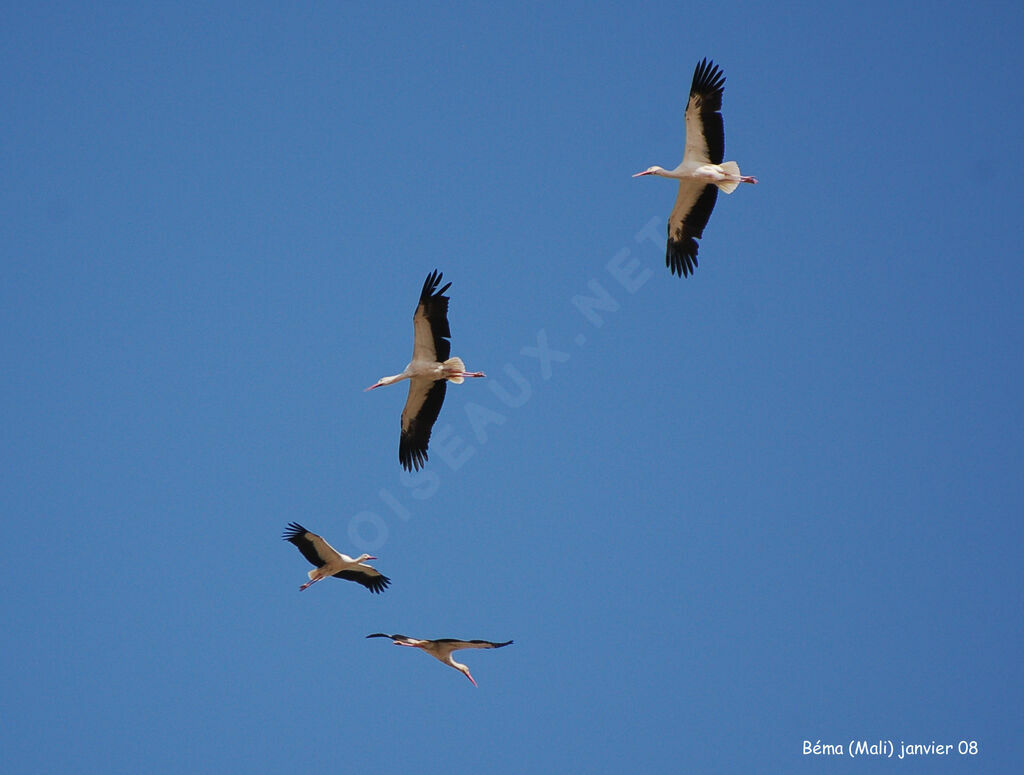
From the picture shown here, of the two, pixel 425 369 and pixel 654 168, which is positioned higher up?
pixel 654 168

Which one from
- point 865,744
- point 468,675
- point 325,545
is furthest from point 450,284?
point 865,744

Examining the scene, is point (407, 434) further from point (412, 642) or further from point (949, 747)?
point (949, 747)

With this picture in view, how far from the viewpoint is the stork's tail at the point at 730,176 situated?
1941cm

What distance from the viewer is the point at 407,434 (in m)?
20.6

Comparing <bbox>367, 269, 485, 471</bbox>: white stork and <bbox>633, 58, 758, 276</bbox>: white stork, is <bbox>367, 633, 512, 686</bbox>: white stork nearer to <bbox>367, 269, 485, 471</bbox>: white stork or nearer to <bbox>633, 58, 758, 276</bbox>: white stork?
<bbox>367, 269, 485, 471</bbox>: white stork

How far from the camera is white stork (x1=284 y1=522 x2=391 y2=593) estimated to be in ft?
65.1

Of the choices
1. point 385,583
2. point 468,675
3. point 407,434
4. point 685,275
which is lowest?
point 468,675

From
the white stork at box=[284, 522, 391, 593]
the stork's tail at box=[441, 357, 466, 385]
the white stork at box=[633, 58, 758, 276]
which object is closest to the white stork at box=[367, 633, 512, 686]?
the white stork at box=[284, 522, 391, 593]

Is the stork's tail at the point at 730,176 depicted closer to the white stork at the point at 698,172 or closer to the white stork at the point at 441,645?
the white stork at the point at 698,172

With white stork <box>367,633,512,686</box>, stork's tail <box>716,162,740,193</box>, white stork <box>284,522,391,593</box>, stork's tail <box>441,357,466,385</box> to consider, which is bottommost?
white stork <box>367,633,512,686</box>

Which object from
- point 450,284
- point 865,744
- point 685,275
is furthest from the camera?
point 865,744

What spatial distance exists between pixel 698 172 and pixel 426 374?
458 centimetres

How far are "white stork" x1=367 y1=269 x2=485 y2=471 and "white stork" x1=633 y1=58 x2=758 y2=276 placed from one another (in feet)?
11.3

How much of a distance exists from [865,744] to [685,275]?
8875 mm
